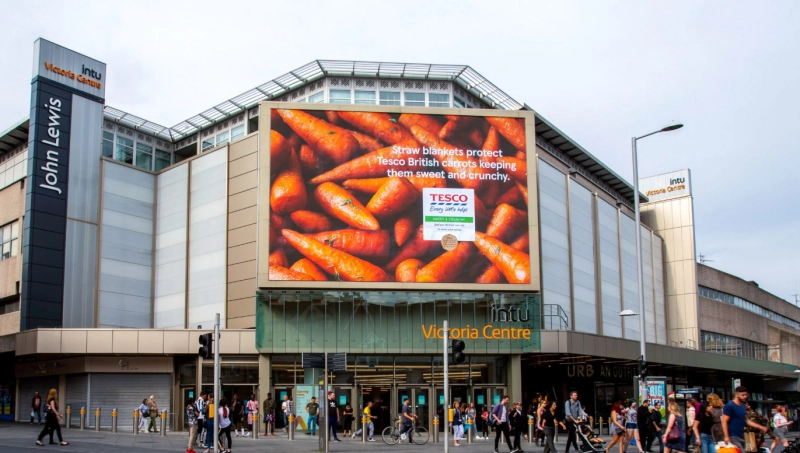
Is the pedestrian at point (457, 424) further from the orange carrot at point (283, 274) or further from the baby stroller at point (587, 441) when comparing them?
the orange carrot at point (283, 274)

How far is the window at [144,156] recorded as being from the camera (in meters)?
51.1

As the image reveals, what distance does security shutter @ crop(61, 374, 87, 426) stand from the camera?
39.8m

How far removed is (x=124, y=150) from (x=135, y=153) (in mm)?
842

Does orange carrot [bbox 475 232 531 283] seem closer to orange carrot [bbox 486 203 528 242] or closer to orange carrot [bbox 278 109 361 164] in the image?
orange carrot [bbox 486 203 528 242]

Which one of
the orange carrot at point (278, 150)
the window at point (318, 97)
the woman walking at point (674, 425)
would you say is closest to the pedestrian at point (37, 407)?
the orange carrot at point (278, 150)

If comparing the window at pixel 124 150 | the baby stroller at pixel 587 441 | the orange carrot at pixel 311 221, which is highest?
the window at pixel 124 150

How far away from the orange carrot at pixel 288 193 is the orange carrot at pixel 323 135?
170 cm

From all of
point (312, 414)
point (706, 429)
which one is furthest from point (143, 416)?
point (706, 429)

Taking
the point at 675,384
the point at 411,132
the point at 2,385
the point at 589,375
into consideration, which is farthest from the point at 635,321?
the point at 2,385

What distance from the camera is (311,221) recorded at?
3753 cm

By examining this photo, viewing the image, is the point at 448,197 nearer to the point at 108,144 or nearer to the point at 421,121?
the point at 421,121

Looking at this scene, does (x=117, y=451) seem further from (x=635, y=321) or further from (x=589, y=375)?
(x=635, y=321)

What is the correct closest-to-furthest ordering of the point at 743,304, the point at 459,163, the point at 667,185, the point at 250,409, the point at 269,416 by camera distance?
the point at 269,416
the point at 250,409
the point at 459,163
the point at 667,185
the point at 743,304

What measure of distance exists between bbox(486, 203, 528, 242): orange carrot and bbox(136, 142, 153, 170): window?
22939mm
